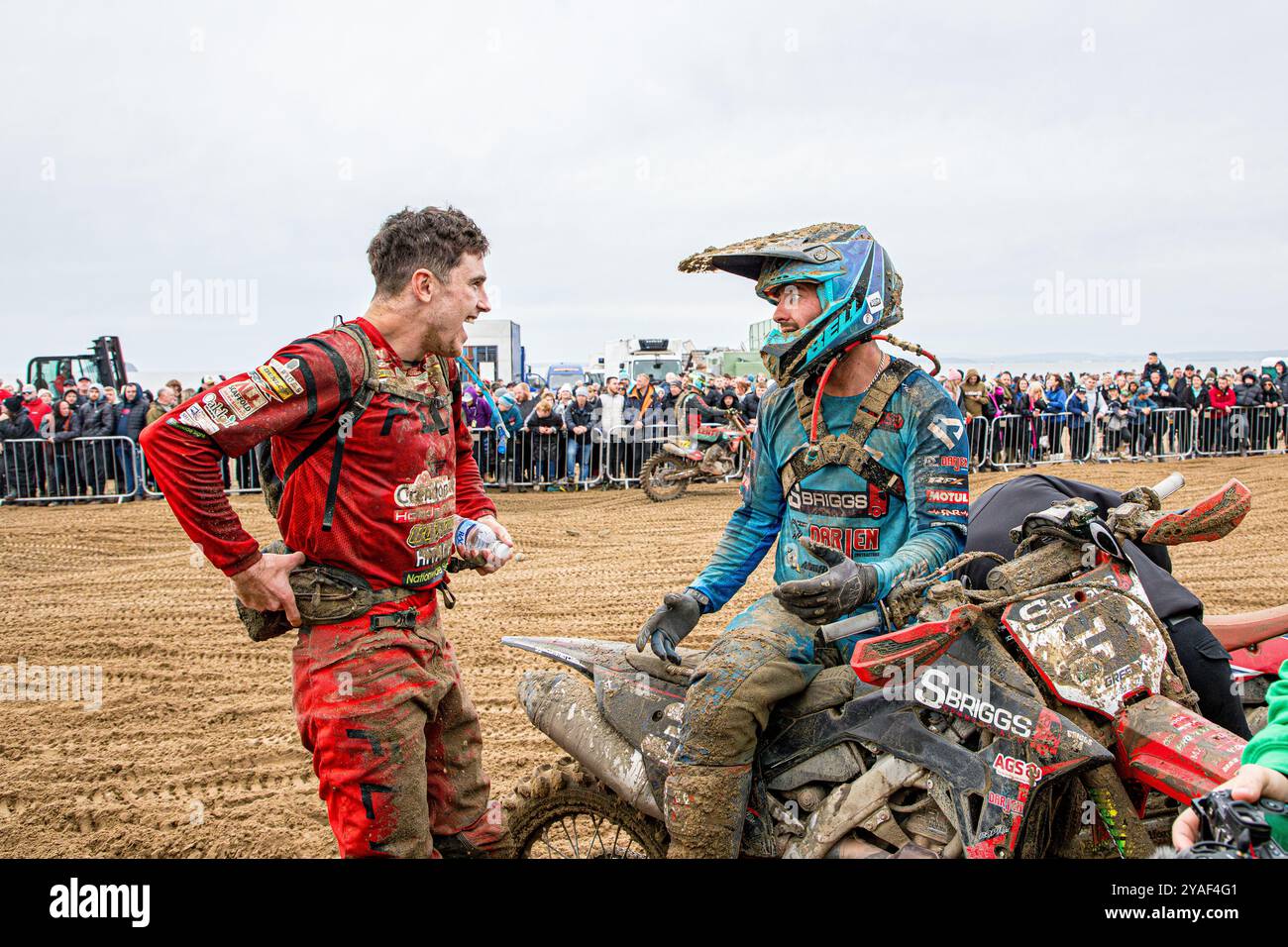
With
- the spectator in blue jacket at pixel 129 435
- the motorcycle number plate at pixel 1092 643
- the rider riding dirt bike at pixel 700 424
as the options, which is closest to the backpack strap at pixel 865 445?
the motorcycle number plate at pixel 1092 643

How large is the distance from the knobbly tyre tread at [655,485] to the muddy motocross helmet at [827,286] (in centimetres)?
1155

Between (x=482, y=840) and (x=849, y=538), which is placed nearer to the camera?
(x=849, y=538)

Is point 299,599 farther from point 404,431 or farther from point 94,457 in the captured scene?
point 94,457

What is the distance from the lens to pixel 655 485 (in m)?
14.4

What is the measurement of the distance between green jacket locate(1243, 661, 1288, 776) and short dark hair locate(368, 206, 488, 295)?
217 centimetres

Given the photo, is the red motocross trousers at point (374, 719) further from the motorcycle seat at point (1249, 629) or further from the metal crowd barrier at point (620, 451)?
the metal crowd barrier at point (620, 451)

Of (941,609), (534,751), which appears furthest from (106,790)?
(941,609)

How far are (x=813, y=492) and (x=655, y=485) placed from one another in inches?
459

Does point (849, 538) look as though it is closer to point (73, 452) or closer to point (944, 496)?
point (944, 496)

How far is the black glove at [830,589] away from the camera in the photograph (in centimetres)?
225

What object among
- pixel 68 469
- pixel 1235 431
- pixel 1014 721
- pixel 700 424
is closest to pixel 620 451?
pixel 700 424

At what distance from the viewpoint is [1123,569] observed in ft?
8.02

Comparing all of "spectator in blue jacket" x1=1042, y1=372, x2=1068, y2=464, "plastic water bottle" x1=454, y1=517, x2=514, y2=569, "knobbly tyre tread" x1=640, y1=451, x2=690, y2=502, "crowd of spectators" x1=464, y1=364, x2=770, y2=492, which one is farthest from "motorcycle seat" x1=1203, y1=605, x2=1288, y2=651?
"spectator in blue jacket" x1=1042, y1=372, x2=1068, y2=464

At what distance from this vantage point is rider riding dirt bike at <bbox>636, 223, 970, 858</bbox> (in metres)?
2.53
